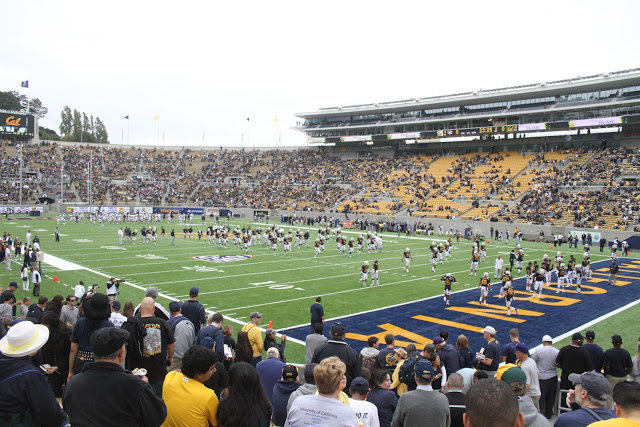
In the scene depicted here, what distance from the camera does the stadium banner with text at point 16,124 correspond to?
2501 inches

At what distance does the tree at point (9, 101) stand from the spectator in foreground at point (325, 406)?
110m

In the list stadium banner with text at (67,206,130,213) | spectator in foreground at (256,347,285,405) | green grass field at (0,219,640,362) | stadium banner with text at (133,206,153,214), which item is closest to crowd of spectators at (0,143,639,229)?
stadium banner with text at (133,206,153,214)

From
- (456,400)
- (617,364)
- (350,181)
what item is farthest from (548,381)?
(350,181)

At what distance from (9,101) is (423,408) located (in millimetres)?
113080

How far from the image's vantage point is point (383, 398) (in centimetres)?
494

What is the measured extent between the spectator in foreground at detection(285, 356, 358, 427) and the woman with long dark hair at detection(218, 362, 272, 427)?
0.41m

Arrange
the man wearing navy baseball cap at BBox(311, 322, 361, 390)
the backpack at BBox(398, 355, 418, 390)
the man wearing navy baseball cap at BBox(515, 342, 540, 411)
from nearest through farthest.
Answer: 1. the backpack at BBox(398, 355, 418, 390)
2. the man wearing navy baseball cap at BBox(311, 322, 361, 390)
3. the man wearing navy baseball cap at BBox(515, 342, 540, 411)

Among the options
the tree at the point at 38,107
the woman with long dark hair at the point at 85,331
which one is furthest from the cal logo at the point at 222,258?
the tree at the point at 38,107

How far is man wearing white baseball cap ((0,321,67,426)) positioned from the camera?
3.46m

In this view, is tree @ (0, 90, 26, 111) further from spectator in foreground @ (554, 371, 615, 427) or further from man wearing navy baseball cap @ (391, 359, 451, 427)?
spectator in foreground @ (554, 371, 615, 427)

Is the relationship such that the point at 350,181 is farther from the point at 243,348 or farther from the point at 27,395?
the point at 27,395

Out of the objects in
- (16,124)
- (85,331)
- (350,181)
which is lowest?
(85,331)

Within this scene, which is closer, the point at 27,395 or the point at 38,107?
the point at 27,395

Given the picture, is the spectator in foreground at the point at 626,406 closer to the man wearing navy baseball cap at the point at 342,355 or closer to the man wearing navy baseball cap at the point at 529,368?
the man wearing navy baseball cap at the point at 342,355
